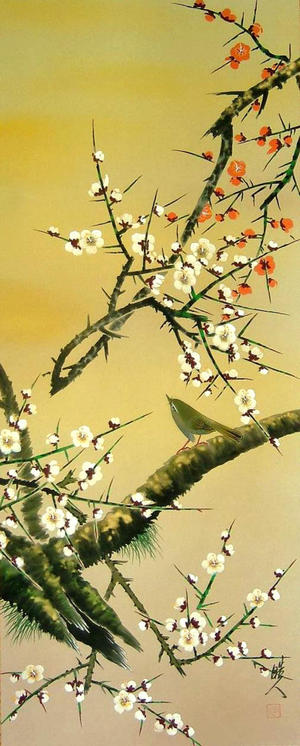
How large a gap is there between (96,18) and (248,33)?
453mm

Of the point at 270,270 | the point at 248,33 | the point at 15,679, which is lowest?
the point at 15,679

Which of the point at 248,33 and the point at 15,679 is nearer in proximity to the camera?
the point at 15,679

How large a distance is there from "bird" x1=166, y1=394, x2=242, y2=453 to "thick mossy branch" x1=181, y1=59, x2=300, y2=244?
496 millimetres

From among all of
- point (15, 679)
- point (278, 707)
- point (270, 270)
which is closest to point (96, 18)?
point (270, 270)

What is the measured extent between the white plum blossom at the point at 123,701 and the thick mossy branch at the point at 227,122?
1.32 metres

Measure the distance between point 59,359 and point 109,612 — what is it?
73 centimetres

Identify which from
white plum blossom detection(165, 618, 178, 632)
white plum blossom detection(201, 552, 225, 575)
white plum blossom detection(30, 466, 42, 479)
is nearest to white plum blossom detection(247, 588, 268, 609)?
white plum blossom detection(201, 552, 225, 575)

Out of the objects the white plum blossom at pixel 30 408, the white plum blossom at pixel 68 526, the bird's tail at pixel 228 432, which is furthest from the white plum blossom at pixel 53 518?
the bird's tail at pixel 228 432

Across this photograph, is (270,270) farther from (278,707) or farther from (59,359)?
(278,707)

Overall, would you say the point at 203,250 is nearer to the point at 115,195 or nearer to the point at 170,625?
the point at 115,195

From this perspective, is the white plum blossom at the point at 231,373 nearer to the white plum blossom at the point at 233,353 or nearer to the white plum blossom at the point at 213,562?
the white plum blossom at the point at 233,353

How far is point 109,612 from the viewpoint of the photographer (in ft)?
6.38

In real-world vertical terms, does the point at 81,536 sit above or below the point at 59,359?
below

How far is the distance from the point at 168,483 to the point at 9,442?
0.47m
